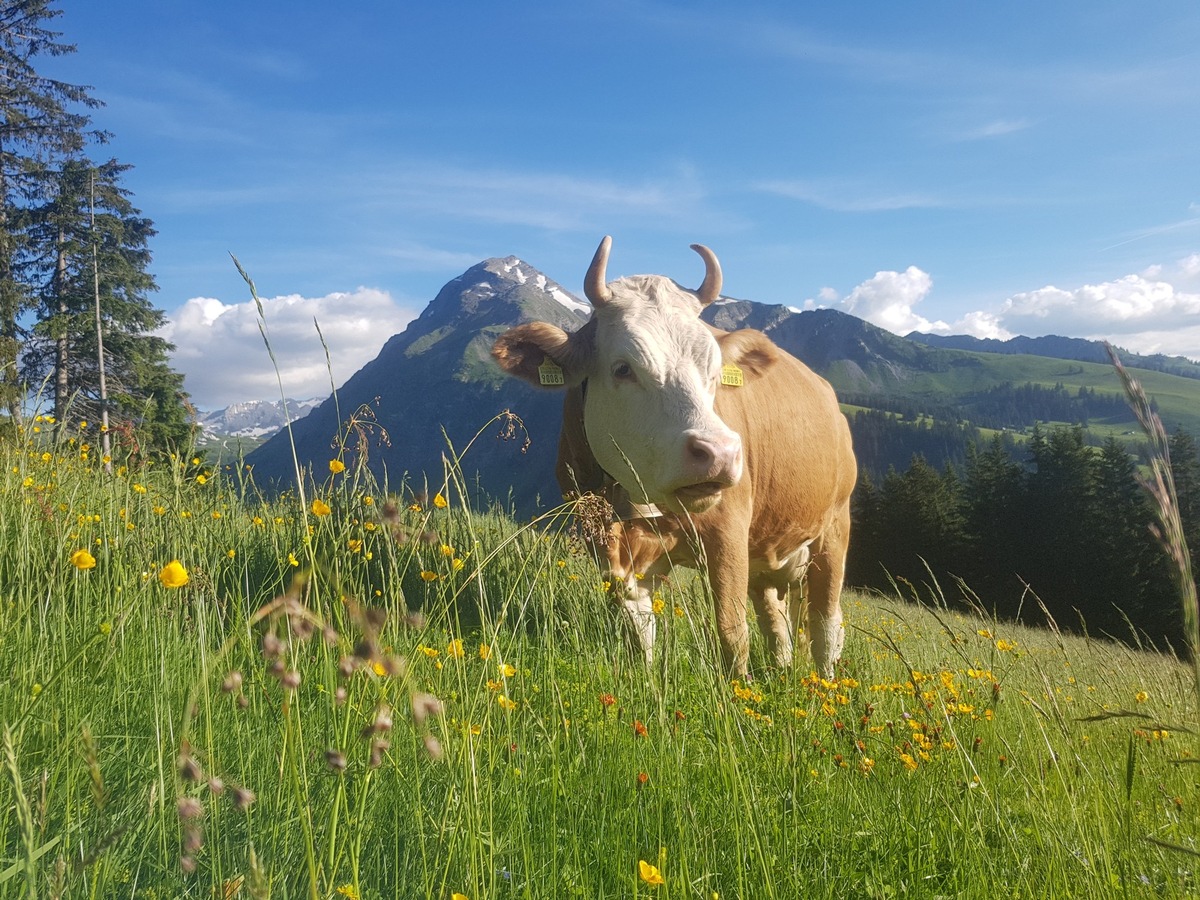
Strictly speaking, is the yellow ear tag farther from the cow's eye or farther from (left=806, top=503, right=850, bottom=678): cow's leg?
(left=806, top=503, right=850, bottom=678): cow's leg

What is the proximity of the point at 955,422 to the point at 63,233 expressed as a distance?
16397cm

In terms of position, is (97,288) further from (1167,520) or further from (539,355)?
(1167,520)

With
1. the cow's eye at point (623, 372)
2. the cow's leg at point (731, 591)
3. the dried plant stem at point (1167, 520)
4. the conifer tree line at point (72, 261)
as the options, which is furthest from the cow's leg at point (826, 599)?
the conifer tree line at point (72, 261)

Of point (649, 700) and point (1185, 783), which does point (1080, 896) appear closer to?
point (649, 700)

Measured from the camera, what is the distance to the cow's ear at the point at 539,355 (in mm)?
5531

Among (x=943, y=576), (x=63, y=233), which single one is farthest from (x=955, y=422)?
(x=63, y=233)

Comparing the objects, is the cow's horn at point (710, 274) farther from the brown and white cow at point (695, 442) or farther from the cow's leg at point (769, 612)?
the cow's leg at point (769, 612)

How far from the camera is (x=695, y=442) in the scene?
4527 mm

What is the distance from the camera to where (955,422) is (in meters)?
168

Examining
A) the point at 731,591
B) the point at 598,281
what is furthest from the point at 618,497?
the point at 598,281

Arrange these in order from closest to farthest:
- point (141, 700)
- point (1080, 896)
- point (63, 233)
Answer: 1. point (1080, 896)
2. point (141, 700)
3. point (63, 233)

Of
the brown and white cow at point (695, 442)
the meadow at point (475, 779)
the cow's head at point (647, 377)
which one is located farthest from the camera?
the brown and white cow at point (695, 442)

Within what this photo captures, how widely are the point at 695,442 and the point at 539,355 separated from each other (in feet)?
5.22

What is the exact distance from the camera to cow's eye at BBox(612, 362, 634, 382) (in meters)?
5.13
